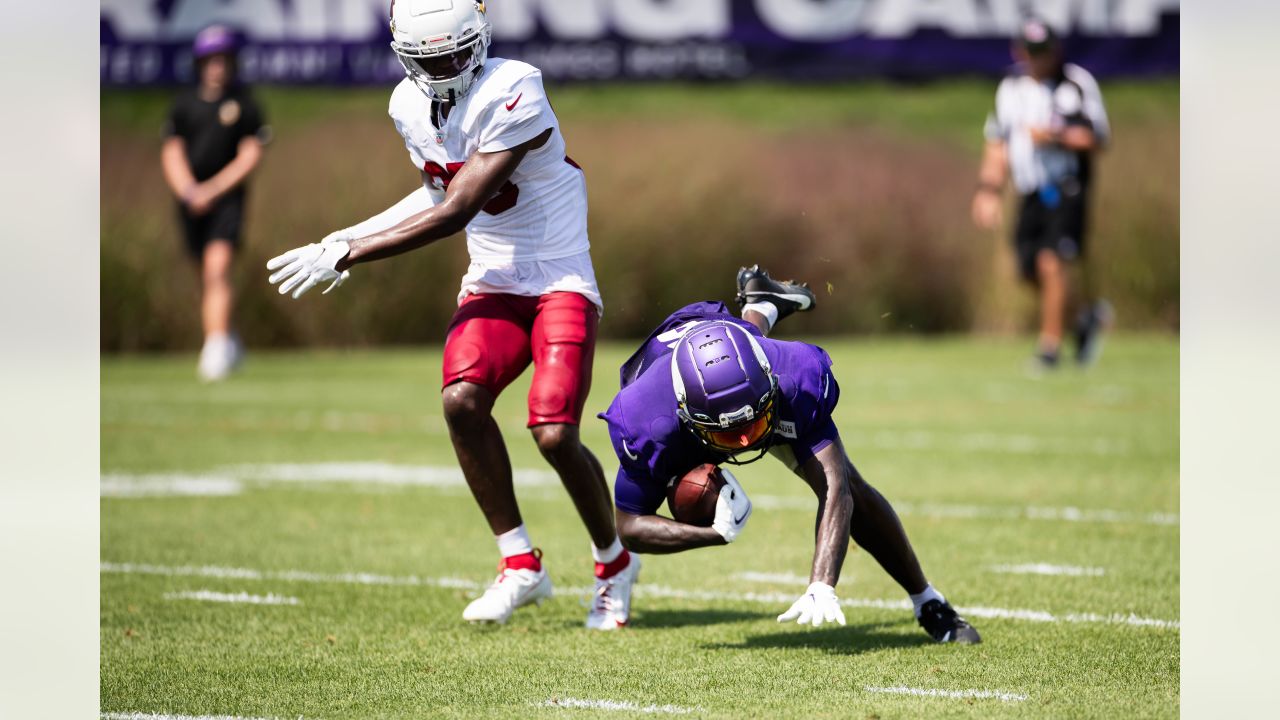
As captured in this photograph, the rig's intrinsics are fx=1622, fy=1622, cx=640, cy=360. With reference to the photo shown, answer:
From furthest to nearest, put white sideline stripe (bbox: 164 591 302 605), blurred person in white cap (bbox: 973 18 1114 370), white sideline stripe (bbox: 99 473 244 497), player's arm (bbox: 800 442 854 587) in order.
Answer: blurred person in white cap (bbox: 973 18 1114 370) → white sideline stripe (bbox: 99 473 244 497) → white sideline stripe (bbox: 164 591 302 605) → player's arm (bbox: 800 442 854 587)

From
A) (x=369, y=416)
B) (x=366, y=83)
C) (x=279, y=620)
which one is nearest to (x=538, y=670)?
(x=279, y=620)

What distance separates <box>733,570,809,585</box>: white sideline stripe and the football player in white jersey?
0.85 m

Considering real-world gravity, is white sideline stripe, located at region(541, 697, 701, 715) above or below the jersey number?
below

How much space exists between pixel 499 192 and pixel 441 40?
0.53m

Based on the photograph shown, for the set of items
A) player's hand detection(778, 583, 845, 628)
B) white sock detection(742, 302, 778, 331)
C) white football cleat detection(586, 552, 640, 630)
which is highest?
white sock detection(742, 302, 778, 331)

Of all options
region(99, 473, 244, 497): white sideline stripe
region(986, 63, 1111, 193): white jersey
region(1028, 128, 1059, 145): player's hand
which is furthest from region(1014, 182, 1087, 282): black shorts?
region(99, 473, 244, 497): white sideline stripe

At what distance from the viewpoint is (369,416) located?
36.8 ft

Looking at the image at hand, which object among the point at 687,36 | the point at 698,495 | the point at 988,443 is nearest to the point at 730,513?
the point at 698,495

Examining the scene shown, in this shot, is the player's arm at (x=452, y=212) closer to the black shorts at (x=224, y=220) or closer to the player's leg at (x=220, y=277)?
the player's leg at (x=220, y=277)

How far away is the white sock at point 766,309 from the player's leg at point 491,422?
2.28ft

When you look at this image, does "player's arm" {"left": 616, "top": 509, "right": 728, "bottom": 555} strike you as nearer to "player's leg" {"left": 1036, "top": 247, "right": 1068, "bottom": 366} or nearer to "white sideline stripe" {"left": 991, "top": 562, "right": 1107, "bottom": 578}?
"white sideline stripe" {"left": 991, "top": 562, "right": 1107, "bottom": 578}

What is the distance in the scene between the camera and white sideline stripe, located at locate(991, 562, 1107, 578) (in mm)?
5742

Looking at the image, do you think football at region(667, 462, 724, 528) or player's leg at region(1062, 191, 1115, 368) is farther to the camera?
player's leg at region(1062, 191, 1115, 368)
